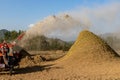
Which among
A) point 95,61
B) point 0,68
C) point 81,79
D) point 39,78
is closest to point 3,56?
point 0,68

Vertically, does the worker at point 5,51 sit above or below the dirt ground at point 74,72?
above

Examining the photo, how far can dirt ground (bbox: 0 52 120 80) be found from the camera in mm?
16598

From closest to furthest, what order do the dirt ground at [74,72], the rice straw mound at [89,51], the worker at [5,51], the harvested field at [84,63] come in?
the dirt ground at [74,72] < the worker at [5,51] < the harvested field at [84,63] < the rice straw mound at [89,51]

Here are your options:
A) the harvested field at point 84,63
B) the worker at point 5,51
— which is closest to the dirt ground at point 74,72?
the harvested field at point 84,63

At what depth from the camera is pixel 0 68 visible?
18797 mm

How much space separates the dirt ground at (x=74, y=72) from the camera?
54.5ft

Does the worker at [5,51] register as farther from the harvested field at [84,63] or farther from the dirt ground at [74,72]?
the harvested field at [84,63]

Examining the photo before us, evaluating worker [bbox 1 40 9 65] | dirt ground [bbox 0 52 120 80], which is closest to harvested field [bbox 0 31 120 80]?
dirt ground [bbox 0 52 120 80]

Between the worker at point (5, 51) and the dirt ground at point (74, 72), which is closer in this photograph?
the dirt ground at point (74, 72)

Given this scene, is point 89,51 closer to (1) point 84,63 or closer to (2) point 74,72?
(1) point 84,63

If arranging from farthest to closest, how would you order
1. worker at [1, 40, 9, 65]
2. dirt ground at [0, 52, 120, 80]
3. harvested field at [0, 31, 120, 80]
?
harvested field at [0, 31, 120, 80] < worker at [1, 40, 9, 65] < dirt ground at [0, 52, 120, 80]

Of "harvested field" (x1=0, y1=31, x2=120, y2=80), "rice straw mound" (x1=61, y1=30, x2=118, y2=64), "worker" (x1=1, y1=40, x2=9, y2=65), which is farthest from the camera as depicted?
"rice straw mound" (x1=61, y1=30, x2=118, y2=64)

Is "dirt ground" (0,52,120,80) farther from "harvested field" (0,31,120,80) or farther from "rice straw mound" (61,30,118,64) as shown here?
"rice straw mound" (61,30,118,64)

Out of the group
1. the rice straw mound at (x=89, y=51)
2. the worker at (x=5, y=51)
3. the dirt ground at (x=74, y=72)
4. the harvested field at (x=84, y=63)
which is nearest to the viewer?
the dirt ground at (x=74, y=72)
